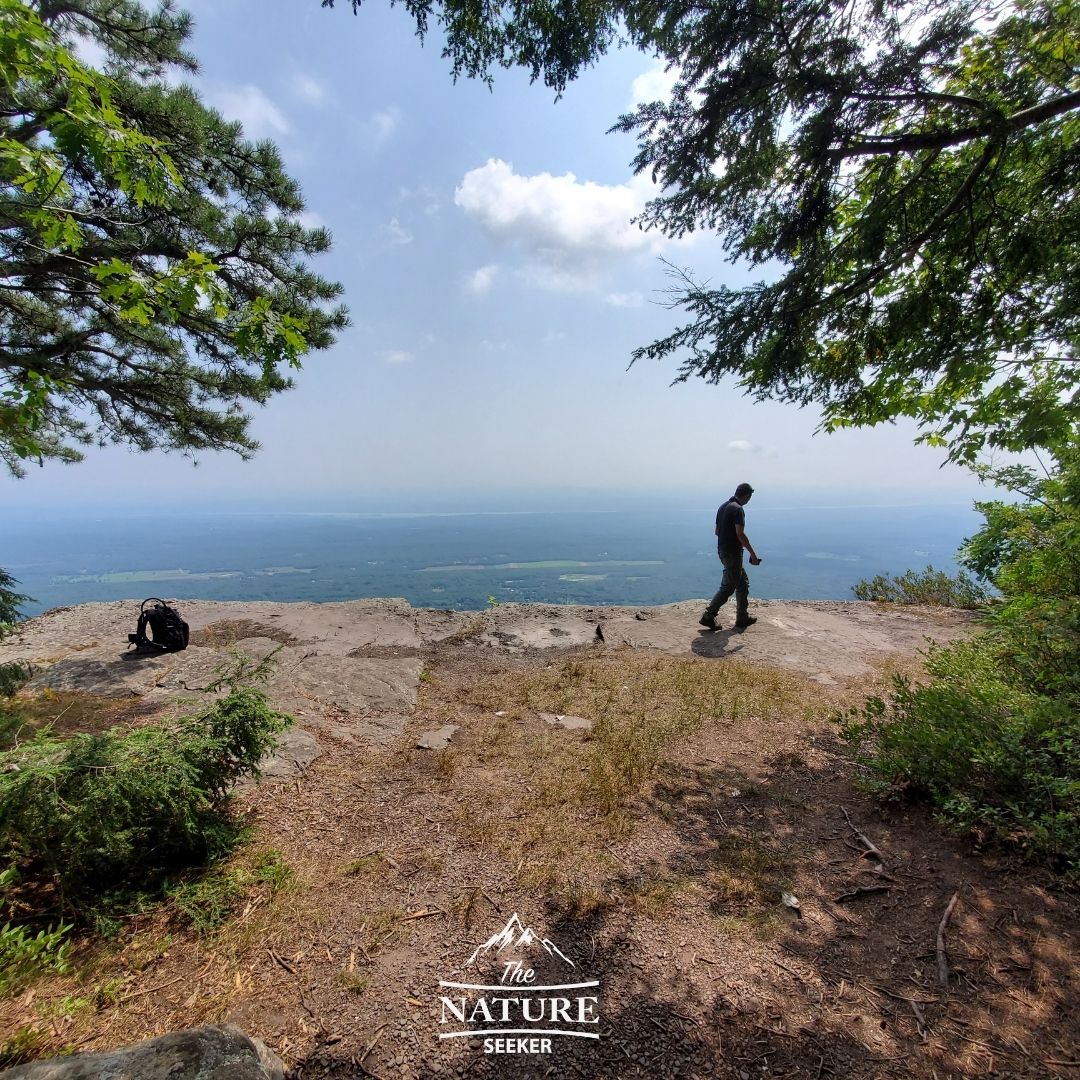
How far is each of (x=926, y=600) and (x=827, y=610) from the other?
3.34 m

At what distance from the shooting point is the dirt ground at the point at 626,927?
1954 mm

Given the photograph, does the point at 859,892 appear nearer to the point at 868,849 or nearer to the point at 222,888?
the point at 868,849

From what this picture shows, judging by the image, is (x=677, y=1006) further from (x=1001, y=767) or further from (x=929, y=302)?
(x=929, y=302)

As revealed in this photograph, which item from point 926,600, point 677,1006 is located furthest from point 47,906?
point 926,600

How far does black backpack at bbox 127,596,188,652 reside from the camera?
670 centimetres

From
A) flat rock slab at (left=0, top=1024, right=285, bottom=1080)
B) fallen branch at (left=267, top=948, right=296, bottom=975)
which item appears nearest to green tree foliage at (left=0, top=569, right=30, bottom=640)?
fallen branch at (left=267, top=948, right=296, bottom=975)

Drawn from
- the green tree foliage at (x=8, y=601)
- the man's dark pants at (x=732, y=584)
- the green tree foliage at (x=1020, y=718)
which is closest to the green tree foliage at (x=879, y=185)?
the green tree foliage at (x=1020, y=718)

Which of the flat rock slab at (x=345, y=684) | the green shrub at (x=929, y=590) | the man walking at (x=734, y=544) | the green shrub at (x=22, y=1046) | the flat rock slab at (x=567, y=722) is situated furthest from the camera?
the green shrub at (x=929, y=590)

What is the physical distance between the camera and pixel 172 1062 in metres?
1.52

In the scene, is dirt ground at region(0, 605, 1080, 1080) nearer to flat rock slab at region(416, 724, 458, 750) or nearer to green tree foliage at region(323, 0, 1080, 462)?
flat rock slab at region(416, 724, 458, 750)

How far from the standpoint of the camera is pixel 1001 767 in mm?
3186

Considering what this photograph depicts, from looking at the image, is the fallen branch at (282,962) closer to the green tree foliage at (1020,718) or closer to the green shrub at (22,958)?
the green shrub at (22,958)

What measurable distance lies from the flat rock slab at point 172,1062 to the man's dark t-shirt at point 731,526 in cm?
813

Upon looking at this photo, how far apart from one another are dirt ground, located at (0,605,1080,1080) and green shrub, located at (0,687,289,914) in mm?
351
